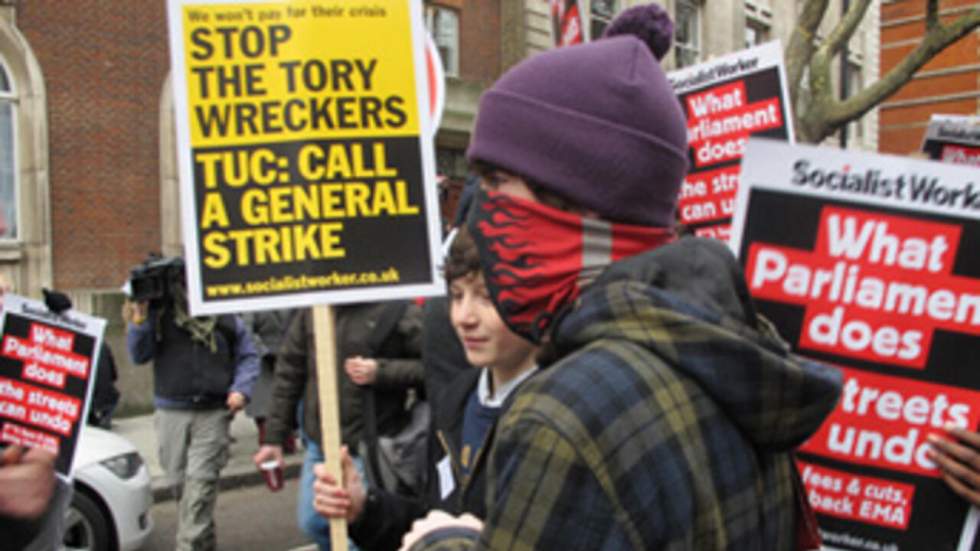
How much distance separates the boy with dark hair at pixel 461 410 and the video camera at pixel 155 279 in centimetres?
333

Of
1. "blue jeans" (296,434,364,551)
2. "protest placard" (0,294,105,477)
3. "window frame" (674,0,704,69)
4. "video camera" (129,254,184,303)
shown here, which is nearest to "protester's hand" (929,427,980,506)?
"protest placard" (0,294,105,477)

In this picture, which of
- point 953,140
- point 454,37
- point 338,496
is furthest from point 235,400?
point 454,37

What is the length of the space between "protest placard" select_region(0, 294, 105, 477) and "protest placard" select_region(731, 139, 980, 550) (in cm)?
246

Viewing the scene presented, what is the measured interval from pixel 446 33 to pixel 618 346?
15546 mm

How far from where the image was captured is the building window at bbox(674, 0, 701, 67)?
2005 centimetres

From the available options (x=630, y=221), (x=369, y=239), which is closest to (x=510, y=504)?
(x=630, y=221)

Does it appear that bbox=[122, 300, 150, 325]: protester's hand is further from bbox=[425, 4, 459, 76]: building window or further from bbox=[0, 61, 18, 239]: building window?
bbox=[425, 4, 459, 76]: building window

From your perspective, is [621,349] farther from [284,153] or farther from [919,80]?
[919,80]

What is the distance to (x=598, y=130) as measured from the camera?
117 centimetres

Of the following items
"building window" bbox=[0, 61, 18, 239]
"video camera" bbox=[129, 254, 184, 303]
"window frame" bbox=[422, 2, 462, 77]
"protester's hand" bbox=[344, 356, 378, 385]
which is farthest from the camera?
"window frame" bbox=[422, 2, 462, 77]

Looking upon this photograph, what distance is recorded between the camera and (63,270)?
36.4ft

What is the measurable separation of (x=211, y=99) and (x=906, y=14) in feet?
96.7

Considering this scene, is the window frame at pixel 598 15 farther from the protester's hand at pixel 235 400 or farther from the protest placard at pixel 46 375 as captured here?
the protest placard at pixel 46 375

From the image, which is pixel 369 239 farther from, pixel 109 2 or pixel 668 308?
pixel 109 2
